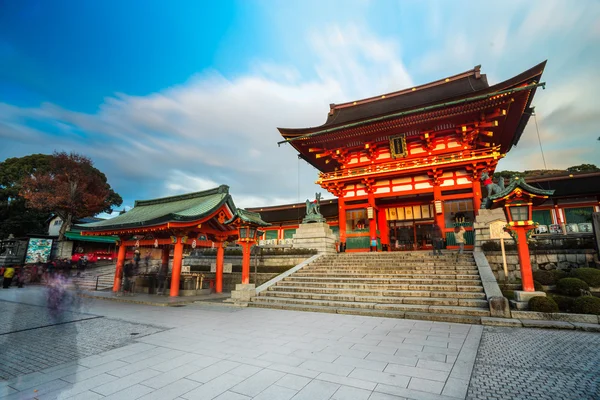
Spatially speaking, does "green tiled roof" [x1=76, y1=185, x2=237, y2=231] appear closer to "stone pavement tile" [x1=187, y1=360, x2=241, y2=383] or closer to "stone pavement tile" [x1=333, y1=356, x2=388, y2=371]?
"stone pavement tile" [x1=187, y1=360, x2=241, y2=383]

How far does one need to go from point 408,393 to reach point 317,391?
122 centimetres

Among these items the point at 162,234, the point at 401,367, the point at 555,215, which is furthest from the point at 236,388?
the point at 555,215

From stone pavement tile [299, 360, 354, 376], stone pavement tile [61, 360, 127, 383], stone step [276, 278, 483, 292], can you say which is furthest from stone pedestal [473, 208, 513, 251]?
stone pavement tile [61, 360, 127, 383]

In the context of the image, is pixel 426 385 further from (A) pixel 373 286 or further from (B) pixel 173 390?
(A) pixel 373 286

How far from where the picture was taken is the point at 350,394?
3.59 meters

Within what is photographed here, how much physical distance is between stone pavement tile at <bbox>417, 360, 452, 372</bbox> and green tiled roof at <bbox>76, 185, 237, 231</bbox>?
11420 millimetres

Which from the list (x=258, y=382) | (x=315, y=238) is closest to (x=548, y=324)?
(x=258, y=382)

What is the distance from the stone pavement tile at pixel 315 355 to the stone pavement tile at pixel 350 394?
113 cm

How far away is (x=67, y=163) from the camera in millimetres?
30312

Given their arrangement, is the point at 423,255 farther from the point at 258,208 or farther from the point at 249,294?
the point at 258,208

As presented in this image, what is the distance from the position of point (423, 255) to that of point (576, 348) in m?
9.22

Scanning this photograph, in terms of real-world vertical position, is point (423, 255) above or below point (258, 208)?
below

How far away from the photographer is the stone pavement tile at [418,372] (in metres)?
4.11

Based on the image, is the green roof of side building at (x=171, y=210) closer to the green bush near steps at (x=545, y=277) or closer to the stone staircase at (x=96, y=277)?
the stone staircase at (x=96, y=277)
